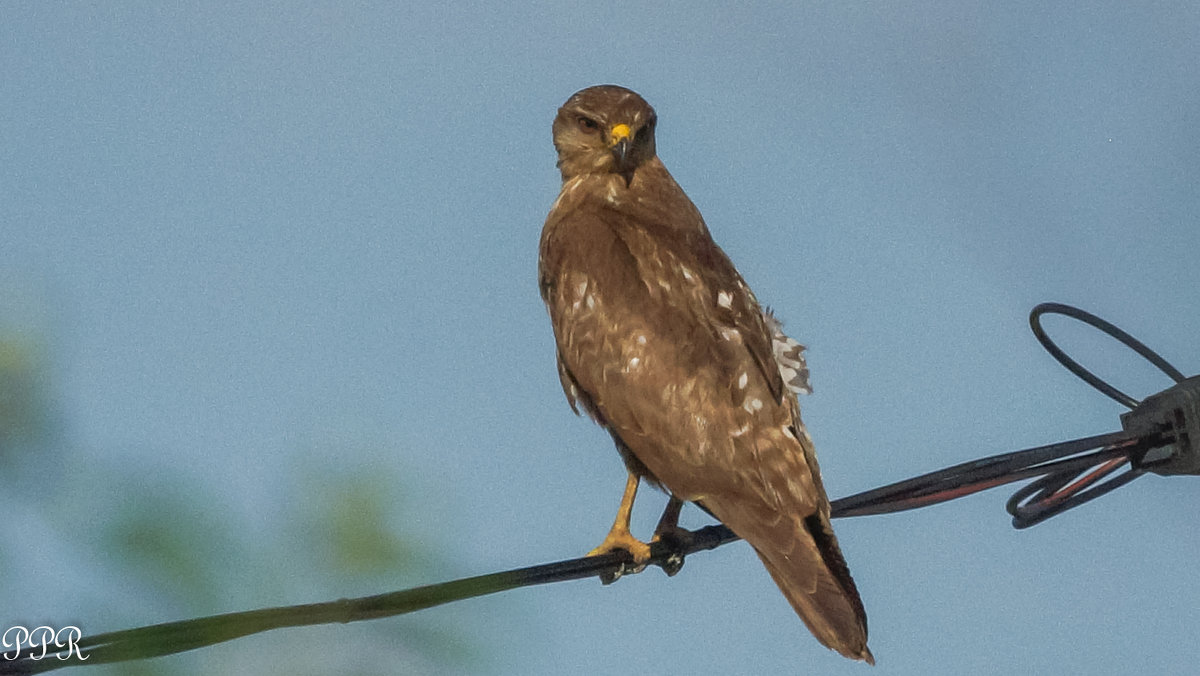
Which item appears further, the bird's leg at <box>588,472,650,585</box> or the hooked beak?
the hooked beak

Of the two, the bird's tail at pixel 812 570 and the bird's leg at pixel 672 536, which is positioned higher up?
the bird's tail at pixel 812 570

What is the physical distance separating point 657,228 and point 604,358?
75cm

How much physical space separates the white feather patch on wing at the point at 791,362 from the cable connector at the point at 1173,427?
1.26m

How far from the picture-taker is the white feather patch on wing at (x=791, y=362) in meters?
5.97

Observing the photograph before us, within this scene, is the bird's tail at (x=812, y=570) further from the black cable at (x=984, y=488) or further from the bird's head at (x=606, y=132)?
the bird's head at (x=606, y=132)

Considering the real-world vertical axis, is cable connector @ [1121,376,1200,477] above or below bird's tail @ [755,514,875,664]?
above

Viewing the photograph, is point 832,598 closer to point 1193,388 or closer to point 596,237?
point 1193,388

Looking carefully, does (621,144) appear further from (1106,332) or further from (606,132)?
(1106,332)

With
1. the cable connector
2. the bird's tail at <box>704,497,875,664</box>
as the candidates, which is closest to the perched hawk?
the bird's tail at <box>704,497,875,664</box>

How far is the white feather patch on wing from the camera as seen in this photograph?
5968 millimetres

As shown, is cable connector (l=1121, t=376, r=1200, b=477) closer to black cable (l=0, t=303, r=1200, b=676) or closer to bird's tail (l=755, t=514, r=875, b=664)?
black cable (l=0, t=303, r=1200, b=676)

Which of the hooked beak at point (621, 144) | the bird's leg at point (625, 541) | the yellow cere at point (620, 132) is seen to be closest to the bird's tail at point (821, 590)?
the bird's leg at point (625, 541)

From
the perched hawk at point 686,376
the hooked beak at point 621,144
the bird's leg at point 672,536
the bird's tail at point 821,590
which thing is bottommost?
the bird's leg at point 672,536

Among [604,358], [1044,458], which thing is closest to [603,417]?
[604,358]
